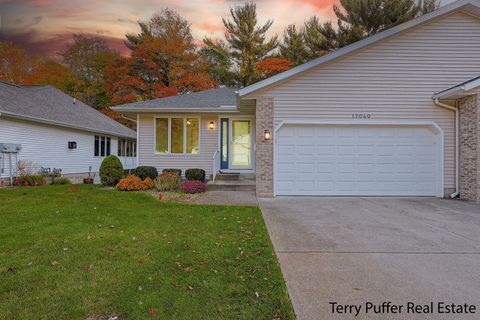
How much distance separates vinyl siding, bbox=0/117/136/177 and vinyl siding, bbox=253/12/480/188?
1112 centimetres

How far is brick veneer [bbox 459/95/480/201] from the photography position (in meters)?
7.68

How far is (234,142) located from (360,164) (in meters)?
5.11

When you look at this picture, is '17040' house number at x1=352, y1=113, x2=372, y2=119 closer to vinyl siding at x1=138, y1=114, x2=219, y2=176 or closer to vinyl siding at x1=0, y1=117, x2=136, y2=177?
vinyl siding at x1=138, y1=114, x2=219, y2=176

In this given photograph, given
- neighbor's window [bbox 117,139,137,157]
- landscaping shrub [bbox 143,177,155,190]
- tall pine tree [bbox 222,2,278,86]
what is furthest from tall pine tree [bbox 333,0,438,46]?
neighbor's window [bbox 117,139,137,157]

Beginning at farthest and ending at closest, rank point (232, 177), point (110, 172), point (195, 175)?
point (232, 177) → point (195, 175) → point (110, 172)

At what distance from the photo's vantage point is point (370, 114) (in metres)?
8.54

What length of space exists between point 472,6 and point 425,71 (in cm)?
216

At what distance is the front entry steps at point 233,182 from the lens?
9.62 meters

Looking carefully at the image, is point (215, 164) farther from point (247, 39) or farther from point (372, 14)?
point (372, 14)

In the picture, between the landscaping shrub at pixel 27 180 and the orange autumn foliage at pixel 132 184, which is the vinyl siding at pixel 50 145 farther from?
the orange autumn foliage at pixel 132 184

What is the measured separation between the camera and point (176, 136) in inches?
461

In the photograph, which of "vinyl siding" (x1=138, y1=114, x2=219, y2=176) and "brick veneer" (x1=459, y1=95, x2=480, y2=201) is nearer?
"brick veneer" (x1=459, y1=95, x2=480, y2=201)

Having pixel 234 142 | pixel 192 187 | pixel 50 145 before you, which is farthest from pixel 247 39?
Answer: pixel 192 187

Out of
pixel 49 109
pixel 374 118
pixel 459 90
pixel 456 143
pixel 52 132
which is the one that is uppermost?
pixel 49 109
